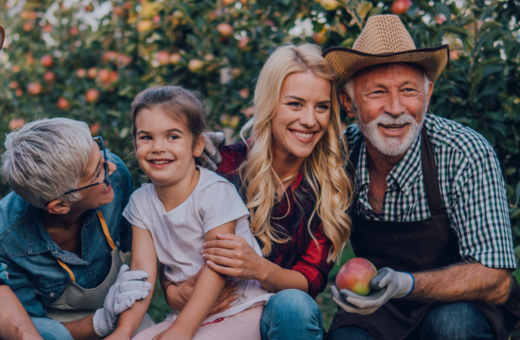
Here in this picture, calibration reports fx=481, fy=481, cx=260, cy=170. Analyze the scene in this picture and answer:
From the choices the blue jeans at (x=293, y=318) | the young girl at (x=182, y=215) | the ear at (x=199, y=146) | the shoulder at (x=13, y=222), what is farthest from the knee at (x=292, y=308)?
the shoulder at (x=13, y=222)

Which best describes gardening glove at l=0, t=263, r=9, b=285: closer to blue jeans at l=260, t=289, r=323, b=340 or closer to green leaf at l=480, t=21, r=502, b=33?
blue jeans at l=260, t=289, r=323, b=340

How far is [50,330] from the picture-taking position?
172 centimetres

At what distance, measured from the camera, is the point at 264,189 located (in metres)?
2.02

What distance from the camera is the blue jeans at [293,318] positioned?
1666 millimetres

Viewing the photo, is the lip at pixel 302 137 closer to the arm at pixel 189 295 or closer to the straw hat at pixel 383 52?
the straw hat at pixel 383 52

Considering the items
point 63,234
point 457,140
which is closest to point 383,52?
point 457,140

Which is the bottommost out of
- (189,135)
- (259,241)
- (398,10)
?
(259,241)

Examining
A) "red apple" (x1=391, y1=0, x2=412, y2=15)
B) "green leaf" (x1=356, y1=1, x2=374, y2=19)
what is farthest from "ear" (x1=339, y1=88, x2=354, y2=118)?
"red apple" (x1=391, y1=0, x2=412, y2=15)

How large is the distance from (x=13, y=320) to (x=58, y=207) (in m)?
0.41

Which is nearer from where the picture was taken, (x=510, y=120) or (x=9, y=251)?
(x=9, y=251)

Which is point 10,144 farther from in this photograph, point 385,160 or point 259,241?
point 385,160

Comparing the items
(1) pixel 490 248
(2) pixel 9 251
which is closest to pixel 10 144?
(2) pixel 9 251

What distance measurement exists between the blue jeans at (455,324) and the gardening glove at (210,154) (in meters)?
0.90

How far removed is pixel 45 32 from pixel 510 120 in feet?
12.4
